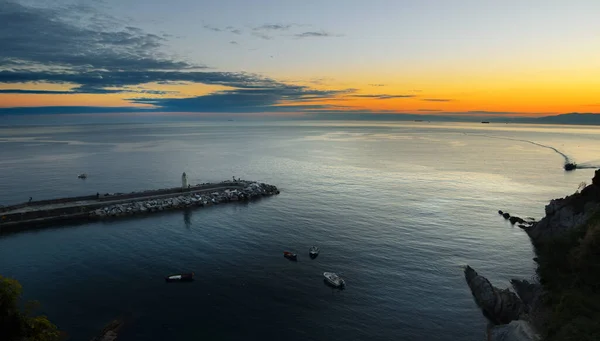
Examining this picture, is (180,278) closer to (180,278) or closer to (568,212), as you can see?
(180,278)

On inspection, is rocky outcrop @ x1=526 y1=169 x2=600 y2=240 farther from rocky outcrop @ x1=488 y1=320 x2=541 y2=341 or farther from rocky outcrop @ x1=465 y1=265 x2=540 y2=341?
rocky outcrop @ x1=488 y1=320 x2=541 y2=341

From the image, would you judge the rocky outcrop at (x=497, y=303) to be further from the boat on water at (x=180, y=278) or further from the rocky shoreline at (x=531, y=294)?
the boat on water at (x=180, y=278)

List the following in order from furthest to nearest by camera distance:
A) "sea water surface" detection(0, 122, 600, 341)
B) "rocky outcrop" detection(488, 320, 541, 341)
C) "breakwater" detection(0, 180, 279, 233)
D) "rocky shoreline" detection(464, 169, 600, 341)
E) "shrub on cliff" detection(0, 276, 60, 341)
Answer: "breakwater" detection(0, 180, 279, 233)
"sea water surface" detection(0, 122, 600, 341)
"rocky shoreline" detection(464, 169, 600, 341)
"rocky outcrop" detection(488, 320, 541, 341)
"shrub on cliff" detection(0, 276, 60, 341)

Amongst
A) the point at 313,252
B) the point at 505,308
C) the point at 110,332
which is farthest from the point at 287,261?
the point at 505,308

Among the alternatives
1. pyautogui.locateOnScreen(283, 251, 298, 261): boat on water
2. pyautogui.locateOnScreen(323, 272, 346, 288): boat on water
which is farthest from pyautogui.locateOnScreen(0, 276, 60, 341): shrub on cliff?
pyautogui.locateOnScreen(283, 251, 298, 261): boat on water

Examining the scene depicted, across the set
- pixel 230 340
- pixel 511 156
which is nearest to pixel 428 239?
pixel 230 340

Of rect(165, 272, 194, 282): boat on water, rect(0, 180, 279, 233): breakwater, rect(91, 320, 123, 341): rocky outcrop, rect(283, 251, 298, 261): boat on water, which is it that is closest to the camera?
rect(91, 320, 123, 341): rocky outcrop

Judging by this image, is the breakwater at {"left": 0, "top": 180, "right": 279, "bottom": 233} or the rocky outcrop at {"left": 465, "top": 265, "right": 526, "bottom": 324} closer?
the rocky outcrop at {"left": 465, "top": 265, "right": 526, "bottom": 324}
